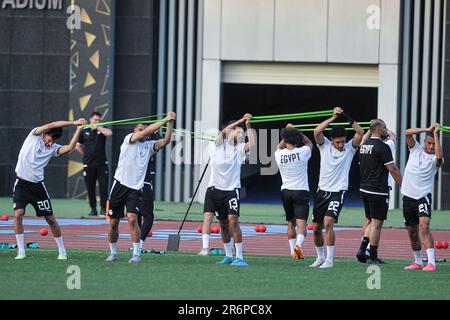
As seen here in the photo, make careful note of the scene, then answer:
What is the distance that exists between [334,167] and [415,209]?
1298 millimetres

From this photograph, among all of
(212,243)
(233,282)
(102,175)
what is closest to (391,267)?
(233,282)

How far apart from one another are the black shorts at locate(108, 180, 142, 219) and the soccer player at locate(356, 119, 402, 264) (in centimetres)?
329

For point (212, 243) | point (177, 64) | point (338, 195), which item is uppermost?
point (177, 64)

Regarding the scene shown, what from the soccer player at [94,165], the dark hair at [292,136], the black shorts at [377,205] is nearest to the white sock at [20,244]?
the dark hair at [292,136]

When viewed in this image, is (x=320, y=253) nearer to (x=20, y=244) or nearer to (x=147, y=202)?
(x=147, y=202)

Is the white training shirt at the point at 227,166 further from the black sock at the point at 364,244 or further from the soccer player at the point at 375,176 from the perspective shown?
the black sock at the point at 364,244

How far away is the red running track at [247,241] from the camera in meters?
18.7

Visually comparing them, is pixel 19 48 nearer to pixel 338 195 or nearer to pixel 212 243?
pixel 212 243

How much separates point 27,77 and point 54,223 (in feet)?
54.0

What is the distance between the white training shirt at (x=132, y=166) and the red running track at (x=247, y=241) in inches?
73.5

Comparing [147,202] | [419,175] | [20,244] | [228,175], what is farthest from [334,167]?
[20,244]

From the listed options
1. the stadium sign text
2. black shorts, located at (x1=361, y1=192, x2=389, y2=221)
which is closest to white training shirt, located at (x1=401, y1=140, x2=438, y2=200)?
black shorts, located at (x1=361, y1=192, x2=389, y2=221)

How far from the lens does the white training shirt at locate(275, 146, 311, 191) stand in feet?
56.3
